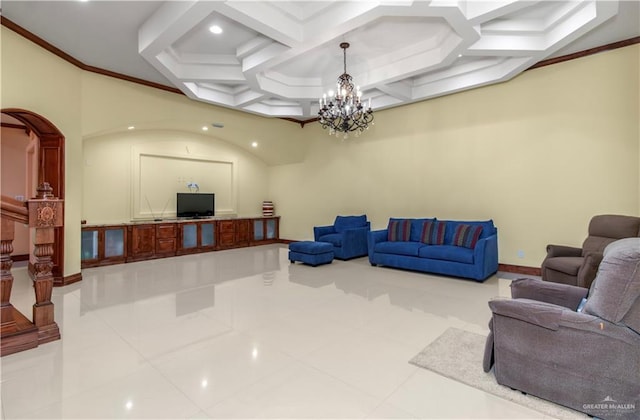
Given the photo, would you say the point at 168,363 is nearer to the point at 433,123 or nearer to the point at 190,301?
the point at 190,301

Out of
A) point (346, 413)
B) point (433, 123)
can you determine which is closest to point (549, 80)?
point (433, 123)

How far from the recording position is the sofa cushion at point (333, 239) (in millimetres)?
6751

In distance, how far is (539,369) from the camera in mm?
2045

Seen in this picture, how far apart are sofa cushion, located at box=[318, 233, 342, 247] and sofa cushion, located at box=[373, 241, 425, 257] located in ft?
3.02

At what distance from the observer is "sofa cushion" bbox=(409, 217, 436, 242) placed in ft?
20.0

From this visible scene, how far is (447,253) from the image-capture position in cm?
519

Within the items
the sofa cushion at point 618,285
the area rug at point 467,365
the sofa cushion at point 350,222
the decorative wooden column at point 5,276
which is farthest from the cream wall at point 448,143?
the sofa cushion at point 618,285

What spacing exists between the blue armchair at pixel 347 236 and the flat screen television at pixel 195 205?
2.99 metres

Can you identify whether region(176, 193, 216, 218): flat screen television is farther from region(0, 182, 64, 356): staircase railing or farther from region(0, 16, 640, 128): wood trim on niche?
region(0, 182, 64, 356): staircase railing

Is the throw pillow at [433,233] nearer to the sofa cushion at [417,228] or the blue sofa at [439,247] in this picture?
the blue sofa at [439,247]

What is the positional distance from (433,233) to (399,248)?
26.7 inches

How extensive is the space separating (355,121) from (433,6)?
207 centimetres

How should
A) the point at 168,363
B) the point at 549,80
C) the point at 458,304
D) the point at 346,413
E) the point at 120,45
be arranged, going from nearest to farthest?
the point at 346,413 < the point at 168,363 < the point at 458,304 < the point at 120,45 < the point at 549,80

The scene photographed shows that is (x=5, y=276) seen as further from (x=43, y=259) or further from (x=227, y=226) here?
(x=227, y=226)
